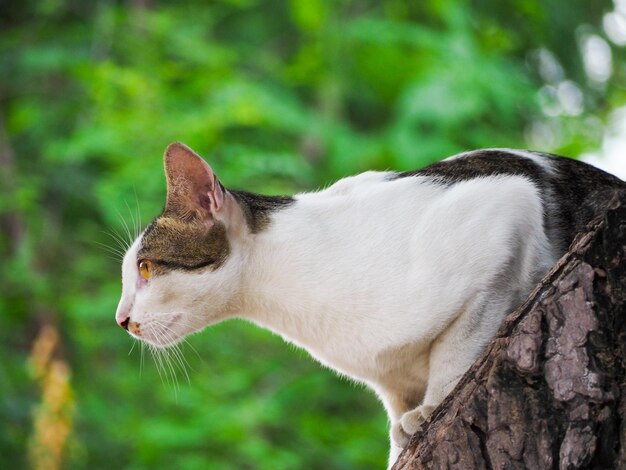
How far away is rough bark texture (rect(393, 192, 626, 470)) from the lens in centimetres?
170

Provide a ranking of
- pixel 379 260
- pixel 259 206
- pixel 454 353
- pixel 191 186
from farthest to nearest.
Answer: pixel 259 206 → pixel 191 186 → pixel 379 260 → pixel 454 353

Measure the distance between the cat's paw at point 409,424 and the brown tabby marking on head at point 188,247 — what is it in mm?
642

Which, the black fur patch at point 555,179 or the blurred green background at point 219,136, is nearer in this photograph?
the black fur patch at point 555,179

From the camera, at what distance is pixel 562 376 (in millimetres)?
1723

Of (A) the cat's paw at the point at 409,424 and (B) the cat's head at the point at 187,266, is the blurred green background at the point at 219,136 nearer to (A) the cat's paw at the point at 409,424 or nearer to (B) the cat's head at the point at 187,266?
(B) the cat's head at the point at 187,266

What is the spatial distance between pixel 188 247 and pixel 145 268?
14 centimetres

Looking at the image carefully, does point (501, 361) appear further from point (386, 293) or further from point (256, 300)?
point (256, 300)

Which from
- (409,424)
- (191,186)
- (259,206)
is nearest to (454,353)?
(409,424)

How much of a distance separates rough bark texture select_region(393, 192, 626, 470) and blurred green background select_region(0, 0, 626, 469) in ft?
13.3

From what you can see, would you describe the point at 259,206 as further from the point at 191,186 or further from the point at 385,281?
the point at 385,281

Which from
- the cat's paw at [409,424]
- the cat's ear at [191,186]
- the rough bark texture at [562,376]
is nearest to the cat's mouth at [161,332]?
the cat's ear at [191,186]

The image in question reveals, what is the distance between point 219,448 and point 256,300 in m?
4.63

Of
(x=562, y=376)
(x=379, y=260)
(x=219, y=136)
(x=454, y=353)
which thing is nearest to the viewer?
(x=562, y=376)

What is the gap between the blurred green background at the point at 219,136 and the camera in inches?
239
